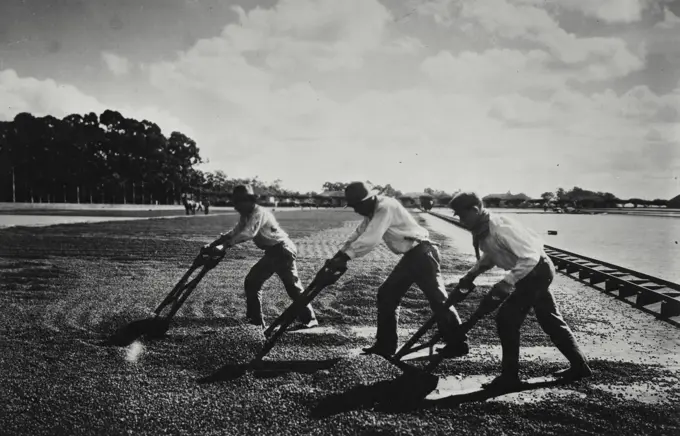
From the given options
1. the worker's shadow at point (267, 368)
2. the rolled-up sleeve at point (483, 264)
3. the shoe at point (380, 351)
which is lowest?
Result: the worker's shadow at point (267, 368)

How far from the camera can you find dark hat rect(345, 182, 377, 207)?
5.16m

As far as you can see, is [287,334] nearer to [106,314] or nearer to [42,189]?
[106,314]

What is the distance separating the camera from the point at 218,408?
4090mm

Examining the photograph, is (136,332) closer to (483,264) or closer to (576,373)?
(483,264)

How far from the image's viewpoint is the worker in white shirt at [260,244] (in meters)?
6.36

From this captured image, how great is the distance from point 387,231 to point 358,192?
1.65 feet

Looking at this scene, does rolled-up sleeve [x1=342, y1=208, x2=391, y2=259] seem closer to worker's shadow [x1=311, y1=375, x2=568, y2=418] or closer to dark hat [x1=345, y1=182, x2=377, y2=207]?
dark hat [x1=345, y1=182, x2=377, y2=207]

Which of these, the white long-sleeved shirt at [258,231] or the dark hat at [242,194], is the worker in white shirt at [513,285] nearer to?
the white long-sleeved shirt at [258,231]

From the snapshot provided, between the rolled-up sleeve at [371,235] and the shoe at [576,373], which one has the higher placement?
the rolled-up sleeve at [371,235]

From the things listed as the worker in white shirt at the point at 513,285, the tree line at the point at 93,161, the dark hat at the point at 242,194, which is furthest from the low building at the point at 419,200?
the worker in white shirt at the point at 513,285

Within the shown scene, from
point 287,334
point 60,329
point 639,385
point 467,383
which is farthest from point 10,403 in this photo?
point 639,385

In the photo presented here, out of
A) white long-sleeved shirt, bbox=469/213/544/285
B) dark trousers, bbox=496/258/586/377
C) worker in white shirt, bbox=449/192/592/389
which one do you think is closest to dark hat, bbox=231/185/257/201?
worker in white shirt, bbox=449/192/592/389

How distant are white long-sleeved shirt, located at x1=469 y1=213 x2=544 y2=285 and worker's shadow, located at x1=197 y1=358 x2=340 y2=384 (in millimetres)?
1929

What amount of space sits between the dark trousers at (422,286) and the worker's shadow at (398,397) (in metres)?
0.70
